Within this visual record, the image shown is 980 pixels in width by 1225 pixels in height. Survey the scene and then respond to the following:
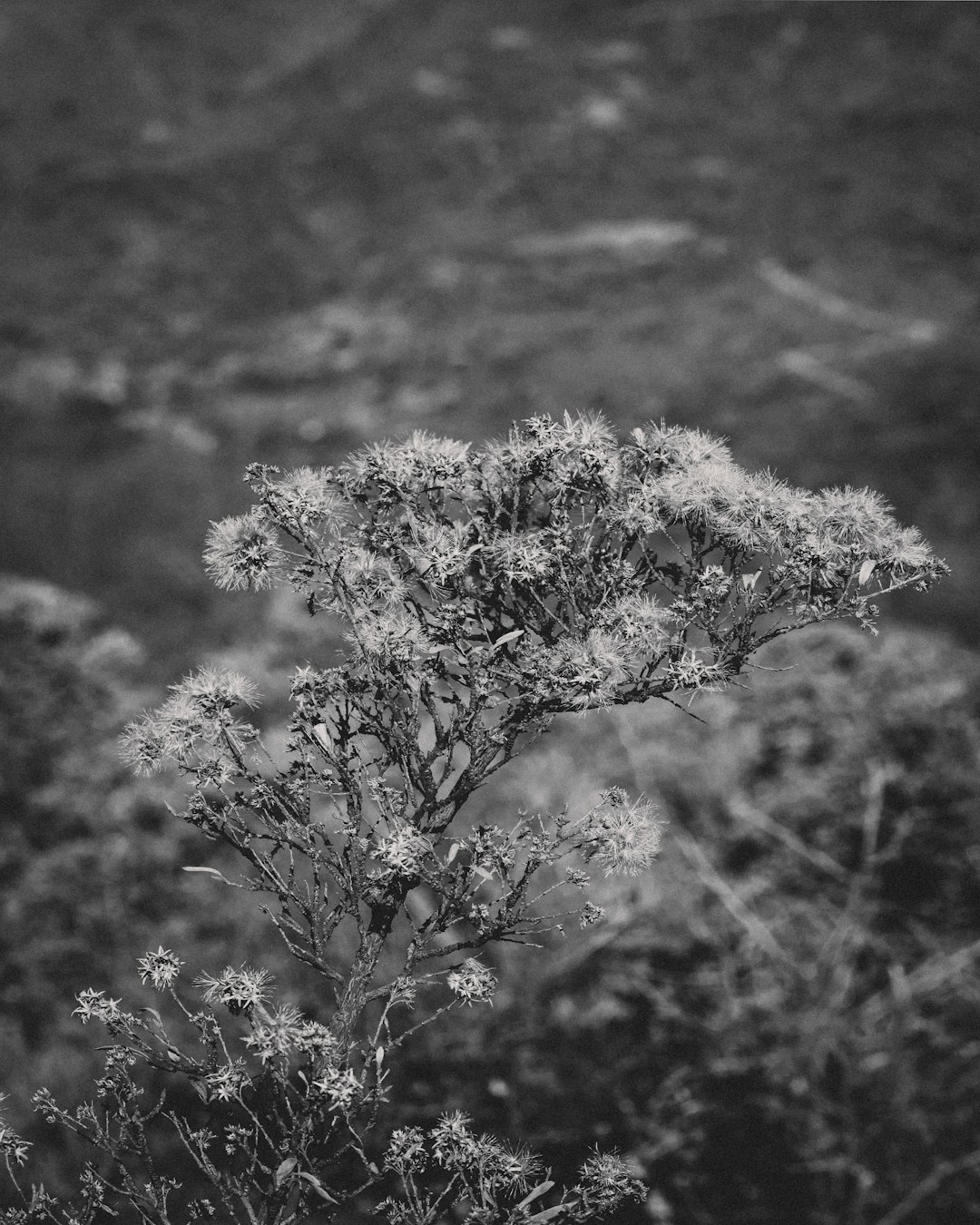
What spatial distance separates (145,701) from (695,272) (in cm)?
1047

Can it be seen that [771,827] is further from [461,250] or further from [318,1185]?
[318,1185]

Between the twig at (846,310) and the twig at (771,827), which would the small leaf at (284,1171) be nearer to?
the twig at (846,310)

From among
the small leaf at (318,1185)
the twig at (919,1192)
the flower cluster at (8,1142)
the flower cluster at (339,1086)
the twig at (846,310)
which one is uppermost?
the twig at (846,310)

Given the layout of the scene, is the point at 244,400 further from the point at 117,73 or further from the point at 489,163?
the point at 117,73

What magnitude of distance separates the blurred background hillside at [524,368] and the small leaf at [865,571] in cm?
786

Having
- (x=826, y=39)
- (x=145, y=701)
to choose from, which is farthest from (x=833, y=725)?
(x=145, y=701)

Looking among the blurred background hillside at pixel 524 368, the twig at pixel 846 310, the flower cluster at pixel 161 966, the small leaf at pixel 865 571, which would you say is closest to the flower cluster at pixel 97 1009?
the flower cluster at pixel 161 966

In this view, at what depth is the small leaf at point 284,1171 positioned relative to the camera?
2.54 meters

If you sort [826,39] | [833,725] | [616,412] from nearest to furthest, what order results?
[616,412] → [826,39] → [833,725]

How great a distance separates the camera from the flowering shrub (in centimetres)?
253

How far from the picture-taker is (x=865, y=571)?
257cm

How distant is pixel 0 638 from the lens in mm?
14234

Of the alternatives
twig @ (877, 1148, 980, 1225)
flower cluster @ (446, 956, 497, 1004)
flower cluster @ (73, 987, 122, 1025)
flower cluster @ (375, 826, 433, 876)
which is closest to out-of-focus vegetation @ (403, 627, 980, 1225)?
twig @ (877, 1148, 980, 1225)

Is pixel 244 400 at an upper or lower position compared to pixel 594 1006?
upper
